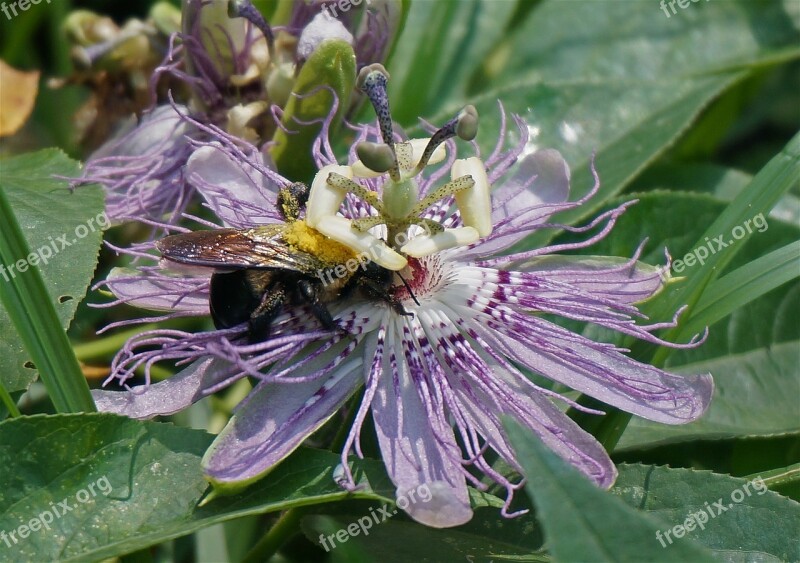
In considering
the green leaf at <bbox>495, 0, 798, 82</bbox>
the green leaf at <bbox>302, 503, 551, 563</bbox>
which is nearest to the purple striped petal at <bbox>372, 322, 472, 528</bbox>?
the green leaf at <bbox>302, 503, 551, 563</bbox>

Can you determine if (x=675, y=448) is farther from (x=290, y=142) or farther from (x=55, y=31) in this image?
(x=55, y=31)

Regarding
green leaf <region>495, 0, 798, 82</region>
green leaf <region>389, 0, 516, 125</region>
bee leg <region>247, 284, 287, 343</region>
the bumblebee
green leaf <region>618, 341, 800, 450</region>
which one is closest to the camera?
the bumblebee

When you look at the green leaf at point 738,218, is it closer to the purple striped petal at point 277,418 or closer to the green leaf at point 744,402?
the green leaf at point 744,402

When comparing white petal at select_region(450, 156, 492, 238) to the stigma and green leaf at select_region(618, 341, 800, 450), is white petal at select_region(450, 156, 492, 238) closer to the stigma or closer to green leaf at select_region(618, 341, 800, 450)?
the stigma

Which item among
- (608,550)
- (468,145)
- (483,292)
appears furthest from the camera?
(468,145)

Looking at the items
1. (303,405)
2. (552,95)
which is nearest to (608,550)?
(303,405)

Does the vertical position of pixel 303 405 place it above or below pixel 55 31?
below
